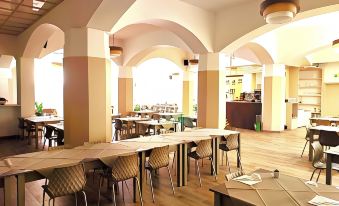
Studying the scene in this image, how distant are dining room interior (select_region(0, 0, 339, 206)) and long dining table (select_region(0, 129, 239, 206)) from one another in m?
0.02

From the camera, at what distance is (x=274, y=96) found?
1004cm

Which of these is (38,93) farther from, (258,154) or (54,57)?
(258,154)

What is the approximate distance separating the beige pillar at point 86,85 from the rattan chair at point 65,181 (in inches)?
70.5

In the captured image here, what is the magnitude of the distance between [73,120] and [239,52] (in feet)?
26.5

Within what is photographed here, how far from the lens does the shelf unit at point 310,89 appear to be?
11.9 metres

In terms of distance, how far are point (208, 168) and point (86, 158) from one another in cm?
296

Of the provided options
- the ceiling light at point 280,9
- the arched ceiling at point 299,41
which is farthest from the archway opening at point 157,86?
the ceiling light at point 280,9

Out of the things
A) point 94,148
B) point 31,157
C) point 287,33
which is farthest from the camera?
point 287,33

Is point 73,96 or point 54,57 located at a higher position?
point 54,57

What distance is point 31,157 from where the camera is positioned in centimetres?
334

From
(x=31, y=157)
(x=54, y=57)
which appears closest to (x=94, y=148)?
(x=31, y=157)

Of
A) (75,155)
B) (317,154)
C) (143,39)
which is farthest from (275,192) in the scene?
(143,39)

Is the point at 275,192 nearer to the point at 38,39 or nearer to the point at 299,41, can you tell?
the point at 38,39

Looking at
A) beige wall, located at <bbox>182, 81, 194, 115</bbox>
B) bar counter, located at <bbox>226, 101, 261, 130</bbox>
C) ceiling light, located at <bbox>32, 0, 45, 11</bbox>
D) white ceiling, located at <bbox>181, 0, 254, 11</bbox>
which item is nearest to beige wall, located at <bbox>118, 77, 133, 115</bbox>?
beige wall, located at <bbox>182, 81, 194, 115</bbox>
